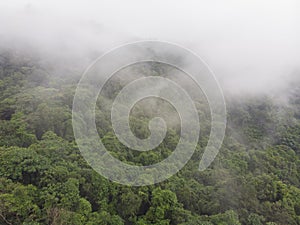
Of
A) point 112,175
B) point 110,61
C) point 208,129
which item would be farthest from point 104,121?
point 110,61

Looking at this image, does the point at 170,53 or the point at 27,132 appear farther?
the point at 170,53

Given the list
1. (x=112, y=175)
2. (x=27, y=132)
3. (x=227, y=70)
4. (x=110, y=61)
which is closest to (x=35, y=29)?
(x=110, y=61)

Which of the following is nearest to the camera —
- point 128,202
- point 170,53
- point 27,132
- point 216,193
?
point 128,202

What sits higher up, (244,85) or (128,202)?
(244,85)

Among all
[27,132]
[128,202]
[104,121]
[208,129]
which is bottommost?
[128,202]

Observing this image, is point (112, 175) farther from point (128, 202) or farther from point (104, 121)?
point (104, 121)

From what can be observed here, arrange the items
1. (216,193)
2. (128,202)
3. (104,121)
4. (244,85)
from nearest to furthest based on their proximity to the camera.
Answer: (128,202) → (216,193) → (104,121) → (244,85)
